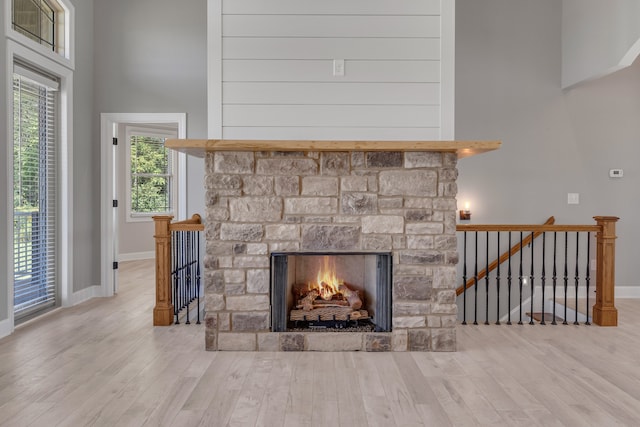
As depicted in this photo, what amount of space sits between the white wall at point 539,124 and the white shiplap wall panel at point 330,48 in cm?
203

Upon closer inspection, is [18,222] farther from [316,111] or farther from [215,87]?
[316,111]

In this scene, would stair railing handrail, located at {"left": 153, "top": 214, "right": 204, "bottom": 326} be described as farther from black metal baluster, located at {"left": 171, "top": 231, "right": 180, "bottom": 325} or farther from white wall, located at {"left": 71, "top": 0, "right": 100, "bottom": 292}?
white wall, located at {"left": 71, "top": 0, "right": 100, "bottom": 292}

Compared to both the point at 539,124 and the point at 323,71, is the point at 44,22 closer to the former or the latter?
the point at 323,71

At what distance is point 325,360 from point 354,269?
90 centimetres

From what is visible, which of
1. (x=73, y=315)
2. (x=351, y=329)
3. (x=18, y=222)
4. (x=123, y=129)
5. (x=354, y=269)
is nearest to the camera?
(x=351, y=329)

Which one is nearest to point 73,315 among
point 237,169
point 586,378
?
point 237,169

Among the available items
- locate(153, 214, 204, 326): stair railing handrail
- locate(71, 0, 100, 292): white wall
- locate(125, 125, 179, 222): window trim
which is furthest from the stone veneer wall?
locate(125, 125, 179, 222): window trim

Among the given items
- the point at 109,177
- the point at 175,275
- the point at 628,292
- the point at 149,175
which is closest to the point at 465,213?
the point at 628,292

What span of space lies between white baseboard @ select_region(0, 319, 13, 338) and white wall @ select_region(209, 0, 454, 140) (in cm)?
229

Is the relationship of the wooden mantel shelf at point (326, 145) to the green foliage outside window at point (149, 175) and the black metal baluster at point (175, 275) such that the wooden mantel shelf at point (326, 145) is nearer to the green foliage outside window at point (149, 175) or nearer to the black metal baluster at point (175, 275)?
the black metal baluster at point (175, 275)

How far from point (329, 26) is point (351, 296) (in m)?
2.16

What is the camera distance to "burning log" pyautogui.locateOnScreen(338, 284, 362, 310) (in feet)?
12.6

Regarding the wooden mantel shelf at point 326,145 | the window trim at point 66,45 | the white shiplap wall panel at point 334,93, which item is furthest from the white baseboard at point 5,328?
the white shiplap wall panel at point 334,93

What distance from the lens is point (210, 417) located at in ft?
8.09
